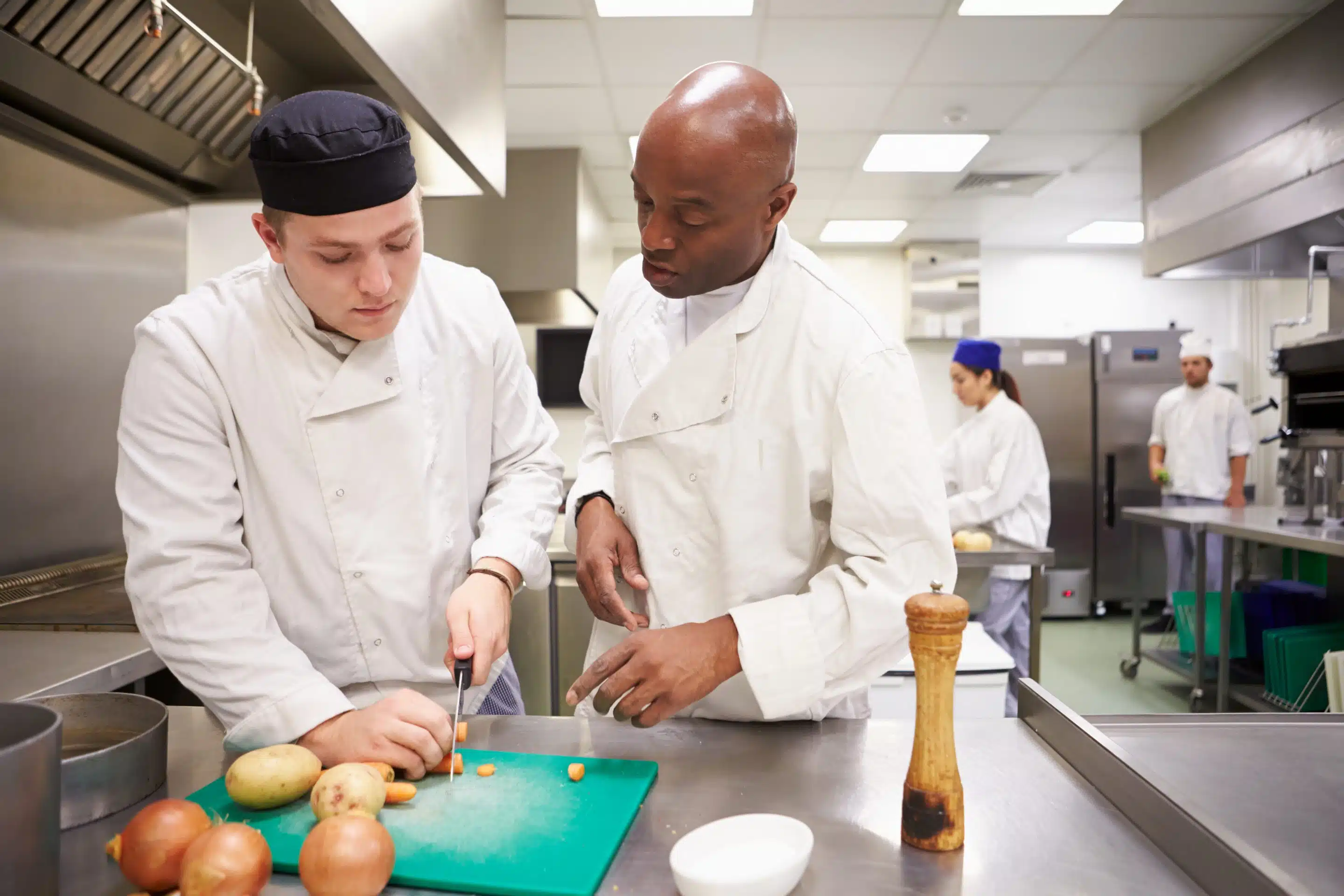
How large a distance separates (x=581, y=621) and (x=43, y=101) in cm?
215

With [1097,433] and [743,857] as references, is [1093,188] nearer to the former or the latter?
[1097,433]

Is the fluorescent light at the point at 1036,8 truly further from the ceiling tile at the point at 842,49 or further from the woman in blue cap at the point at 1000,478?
the woman in blue cap at the point at 1000,478

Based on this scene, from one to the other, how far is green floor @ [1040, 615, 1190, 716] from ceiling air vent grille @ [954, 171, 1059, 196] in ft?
9.20

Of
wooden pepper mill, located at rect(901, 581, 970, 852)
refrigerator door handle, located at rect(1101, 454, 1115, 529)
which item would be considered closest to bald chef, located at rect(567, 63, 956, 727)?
wooden pepper mill, located at rect(901, 581, 970, 852)

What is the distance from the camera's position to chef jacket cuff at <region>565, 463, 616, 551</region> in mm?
1312

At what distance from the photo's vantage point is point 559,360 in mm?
5297

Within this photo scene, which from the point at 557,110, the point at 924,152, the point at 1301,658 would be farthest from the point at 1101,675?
the point at 557,110

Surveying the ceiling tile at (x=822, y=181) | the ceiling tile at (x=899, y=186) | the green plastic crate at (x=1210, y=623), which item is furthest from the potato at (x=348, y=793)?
the ceiling tile at (x=899, y=186)

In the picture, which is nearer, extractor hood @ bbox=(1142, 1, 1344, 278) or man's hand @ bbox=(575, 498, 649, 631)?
man's hand @ bbox=(575, 498, 649, 631)

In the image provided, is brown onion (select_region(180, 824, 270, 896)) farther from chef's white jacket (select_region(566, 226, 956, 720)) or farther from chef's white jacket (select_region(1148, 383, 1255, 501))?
chef's white jacket (select_region(1148, 383, 1255, 501))

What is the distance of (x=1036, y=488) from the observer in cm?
424

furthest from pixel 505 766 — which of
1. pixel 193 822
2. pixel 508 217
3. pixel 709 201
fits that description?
pixel 508 217

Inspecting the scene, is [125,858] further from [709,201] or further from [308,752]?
[709,201]

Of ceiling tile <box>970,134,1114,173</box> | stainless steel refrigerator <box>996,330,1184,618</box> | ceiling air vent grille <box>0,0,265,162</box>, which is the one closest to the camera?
ceiling air vent grille <box>0,0,265,162</box>
